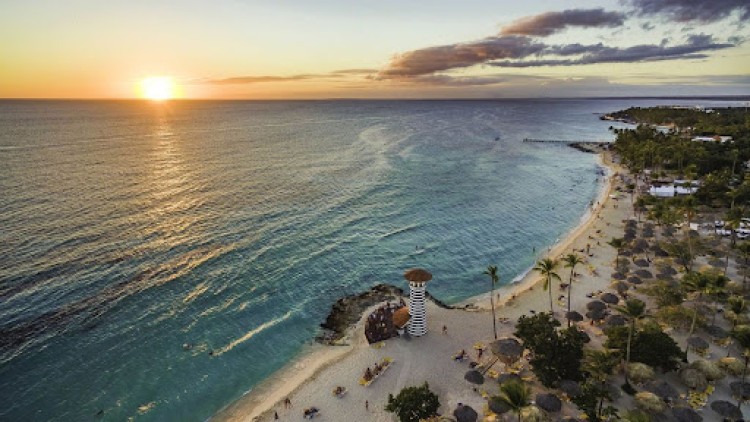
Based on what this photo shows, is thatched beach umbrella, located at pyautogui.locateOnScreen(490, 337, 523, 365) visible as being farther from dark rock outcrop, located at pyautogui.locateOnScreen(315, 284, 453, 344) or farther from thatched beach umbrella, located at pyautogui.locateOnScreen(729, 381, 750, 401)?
thatched beach umbrella, located at pyautogui.locateOnScreen(729, 381, 750, 401)

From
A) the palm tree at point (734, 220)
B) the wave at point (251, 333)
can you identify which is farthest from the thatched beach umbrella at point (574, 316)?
the wave at point (251, 333)

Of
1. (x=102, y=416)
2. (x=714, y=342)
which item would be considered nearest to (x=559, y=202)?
(x=714, y=342)

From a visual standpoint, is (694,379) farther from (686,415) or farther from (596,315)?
(596,315)

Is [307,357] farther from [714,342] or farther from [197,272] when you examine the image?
[714,342]

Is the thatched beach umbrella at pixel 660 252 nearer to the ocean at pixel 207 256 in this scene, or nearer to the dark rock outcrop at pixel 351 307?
the ocean at pixel 207 256

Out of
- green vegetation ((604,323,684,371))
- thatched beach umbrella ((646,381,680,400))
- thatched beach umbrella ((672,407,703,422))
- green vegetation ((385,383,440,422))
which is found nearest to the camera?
thatched beach umbrella ((672,407,703,422))

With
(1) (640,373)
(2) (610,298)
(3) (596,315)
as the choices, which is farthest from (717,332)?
(1) (640,373)

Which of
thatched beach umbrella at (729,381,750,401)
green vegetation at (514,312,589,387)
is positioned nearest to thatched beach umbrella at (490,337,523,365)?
green vegetation at (514,312,589,387)
